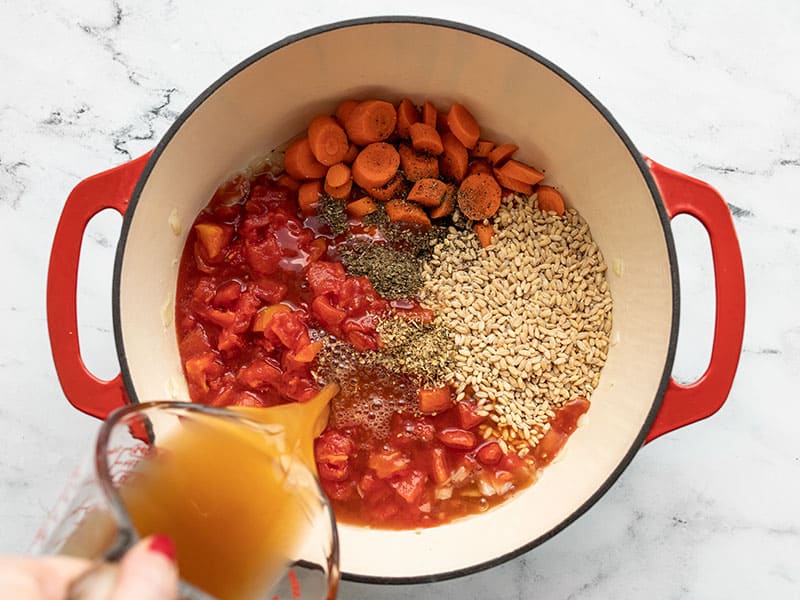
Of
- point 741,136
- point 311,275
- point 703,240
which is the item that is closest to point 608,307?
point 703,240

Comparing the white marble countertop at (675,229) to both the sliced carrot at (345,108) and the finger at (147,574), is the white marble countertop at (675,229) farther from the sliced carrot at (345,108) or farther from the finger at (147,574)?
the finger at (147,574)

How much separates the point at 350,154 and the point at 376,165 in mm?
96

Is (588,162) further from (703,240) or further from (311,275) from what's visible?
(311,275)

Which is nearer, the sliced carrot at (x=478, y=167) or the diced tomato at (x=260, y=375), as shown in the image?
the diced tomato at (x=260, y=375)

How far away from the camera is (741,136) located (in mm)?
2223

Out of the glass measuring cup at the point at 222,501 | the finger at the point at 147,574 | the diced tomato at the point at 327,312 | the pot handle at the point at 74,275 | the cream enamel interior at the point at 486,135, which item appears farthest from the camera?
the diced tomato at the point at 327,312

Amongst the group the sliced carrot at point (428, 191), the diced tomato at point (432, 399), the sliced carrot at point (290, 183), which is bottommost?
the diced tomato at point (432, 399)

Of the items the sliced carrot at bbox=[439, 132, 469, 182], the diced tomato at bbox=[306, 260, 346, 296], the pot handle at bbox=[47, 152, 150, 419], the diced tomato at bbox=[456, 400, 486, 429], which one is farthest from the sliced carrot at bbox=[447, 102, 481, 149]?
the pot handle at bbox=[47, 152, 150, 419]

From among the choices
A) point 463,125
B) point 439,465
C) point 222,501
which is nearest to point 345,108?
point 463,125

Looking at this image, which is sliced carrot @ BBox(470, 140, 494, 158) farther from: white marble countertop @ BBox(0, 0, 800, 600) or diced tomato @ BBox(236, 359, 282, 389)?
diced tomato @ BBox(236, 359, 282, 389)

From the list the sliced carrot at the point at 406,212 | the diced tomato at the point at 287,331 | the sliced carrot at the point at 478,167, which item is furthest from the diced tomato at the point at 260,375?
the sliced carrot at the point at 478,167

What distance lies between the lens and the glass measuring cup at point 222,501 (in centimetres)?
135

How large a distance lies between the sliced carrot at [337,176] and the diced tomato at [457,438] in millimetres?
728

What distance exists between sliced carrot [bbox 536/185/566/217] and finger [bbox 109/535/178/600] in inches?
58.8
